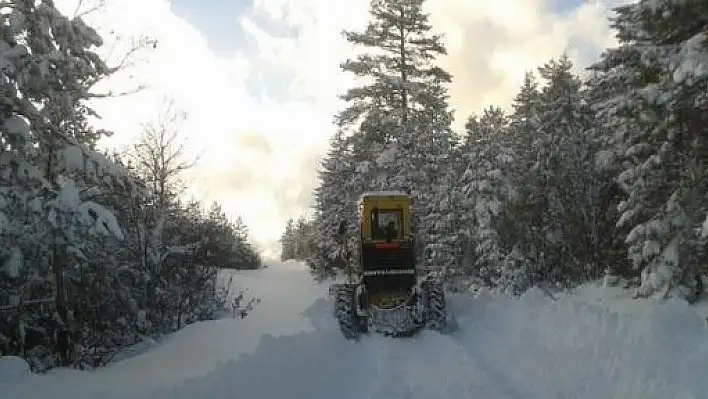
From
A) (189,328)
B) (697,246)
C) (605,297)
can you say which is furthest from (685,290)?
(189,328)

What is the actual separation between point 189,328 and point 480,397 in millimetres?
8329

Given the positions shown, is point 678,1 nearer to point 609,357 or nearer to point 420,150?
point 609,357

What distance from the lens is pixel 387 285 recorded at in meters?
15.7

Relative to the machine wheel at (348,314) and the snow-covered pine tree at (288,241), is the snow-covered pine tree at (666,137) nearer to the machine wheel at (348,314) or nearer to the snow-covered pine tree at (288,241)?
the machine wheel at (348,314)

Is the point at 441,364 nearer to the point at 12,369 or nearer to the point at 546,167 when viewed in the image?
the point at 12,369

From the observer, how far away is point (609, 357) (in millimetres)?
8930

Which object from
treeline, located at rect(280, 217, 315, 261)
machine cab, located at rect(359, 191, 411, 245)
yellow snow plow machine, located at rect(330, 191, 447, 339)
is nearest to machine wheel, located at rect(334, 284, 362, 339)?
yellow snow plow machine, located at rect(330, 191, 447, 339)

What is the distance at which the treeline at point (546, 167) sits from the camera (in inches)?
521

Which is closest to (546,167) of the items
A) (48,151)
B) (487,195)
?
(487,195)

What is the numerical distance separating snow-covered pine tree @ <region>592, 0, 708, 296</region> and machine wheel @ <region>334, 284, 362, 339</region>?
19.7 ft

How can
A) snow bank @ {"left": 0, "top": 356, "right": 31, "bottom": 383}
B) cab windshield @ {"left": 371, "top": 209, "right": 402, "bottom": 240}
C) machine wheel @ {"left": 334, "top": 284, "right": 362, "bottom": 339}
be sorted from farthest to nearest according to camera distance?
1. cab windshield @ {"left": 371, "top": 209, "right": 402, "bottom": 240}
2. machine wheel @ {"left": 334, "top": 284, "right": 362, "bottom": 339}
3. snow bank @ {"left": 0, "top": 356, "right": 31, "bottom": 383}

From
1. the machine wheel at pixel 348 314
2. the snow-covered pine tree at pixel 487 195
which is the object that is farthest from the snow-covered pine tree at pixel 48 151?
the snow-covered pine tree at pixel 487 195

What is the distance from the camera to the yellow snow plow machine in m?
14.5

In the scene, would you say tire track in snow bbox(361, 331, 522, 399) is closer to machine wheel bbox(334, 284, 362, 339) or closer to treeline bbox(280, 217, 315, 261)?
machine wheel bbox(334, 284, 362, 339)
